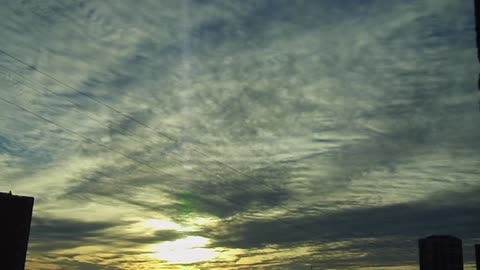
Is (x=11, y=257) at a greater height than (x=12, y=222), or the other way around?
(x=12, y=222)

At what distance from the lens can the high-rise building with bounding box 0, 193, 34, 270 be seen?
12331 cm

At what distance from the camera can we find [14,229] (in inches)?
4938

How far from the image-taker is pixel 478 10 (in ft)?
274

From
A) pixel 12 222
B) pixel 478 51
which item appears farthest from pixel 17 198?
pixel 478 51

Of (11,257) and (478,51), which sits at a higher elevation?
(478,51)

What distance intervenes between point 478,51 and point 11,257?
4411 inches

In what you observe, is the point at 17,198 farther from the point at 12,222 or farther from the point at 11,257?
the point at 11,257

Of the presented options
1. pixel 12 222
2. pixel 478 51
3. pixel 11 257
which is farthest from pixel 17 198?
pixel 478 51

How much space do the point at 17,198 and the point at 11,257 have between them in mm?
14269

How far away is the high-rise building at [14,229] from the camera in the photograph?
123 meters

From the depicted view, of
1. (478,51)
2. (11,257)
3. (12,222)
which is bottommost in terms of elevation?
(11,257)

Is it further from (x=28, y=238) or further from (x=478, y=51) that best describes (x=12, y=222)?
(x=478, y=51)

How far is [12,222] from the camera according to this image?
12538 cm

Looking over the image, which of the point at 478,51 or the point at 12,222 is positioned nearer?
the point at 478,51
